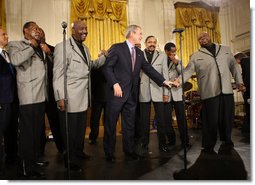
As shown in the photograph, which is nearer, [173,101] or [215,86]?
[215,86]

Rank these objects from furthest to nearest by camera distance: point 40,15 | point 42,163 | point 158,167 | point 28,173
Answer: point 40,15 → point 42,163 → point 158,167 → point 28,173

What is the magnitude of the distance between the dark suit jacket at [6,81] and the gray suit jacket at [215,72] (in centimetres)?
171

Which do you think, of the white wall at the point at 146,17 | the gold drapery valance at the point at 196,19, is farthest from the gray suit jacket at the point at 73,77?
the gold drapery valance at the point at 196,19

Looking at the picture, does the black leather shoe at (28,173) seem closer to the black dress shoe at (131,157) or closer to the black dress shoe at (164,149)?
the black dress shoe at (131,157)

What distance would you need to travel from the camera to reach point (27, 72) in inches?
73.5

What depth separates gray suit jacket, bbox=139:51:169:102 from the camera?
2604mm

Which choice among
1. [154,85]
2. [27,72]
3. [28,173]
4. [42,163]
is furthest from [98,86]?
[28,173]

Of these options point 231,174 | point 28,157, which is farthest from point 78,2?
point 231,174

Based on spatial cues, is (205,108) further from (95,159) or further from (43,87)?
(43,87)

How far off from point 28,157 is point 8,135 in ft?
2.34

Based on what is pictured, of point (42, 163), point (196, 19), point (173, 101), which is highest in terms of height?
point (196, 19)

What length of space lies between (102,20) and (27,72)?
3.33 meters

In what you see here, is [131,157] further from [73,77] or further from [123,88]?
[73,77]

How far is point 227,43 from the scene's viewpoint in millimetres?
3760
